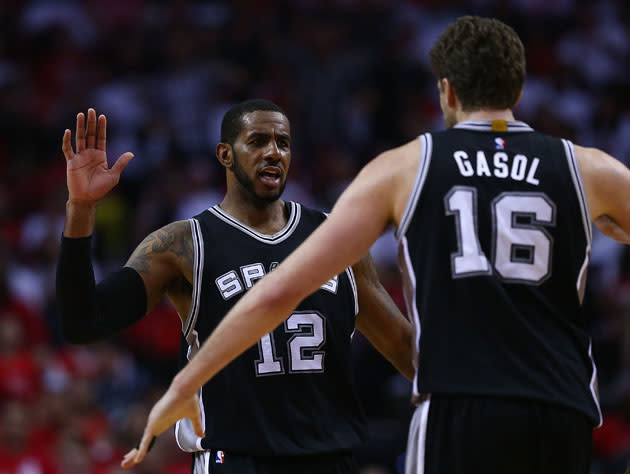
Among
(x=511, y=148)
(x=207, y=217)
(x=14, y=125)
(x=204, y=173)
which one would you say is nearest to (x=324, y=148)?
(x=204, y=173)

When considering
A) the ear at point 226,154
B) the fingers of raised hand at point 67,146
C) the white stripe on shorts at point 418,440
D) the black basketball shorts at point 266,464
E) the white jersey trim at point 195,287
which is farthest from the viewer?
the ear at point 226,154

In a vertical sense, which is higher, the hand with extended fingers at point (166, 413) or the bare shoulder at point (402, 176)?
the bare shoulder at point (402, 176)

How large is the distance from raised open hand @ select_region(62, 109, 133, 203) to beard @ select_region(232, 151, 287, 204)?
83cm

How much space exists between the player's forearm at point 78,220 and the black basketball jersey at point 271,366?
2.46ft

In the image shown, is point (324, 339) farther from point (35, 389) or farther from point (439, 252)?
point (35, 389)

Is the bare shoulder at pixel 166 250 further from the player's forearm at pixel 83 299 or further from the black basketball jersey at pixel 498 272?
the black basketball jersey at pixel 498 272

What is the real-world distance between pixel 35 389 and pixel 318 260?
23.0ft

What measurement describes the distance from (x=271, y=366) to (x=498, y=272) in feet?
5.67

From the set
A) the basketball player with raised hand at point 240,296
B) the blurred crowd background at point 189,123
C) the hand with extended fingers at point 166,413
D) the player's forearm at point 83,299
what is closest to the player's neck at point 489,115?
the basketball player with raised hand at point 240,296

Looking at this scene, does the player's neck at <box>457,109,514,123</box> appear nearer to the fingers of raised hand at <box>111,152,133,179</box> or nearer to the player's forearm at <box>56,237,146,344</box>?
the fingers of raised hand at <box>111,152,133,179</box>

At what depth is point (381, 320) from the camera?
5.24 m

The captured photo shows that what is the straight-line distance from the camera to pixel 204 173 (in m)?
12.3

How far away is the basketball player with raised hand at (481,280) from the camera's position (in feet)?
11.2

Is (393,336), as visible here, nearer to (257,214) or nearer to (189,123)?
(257,214)
